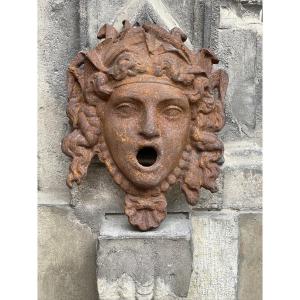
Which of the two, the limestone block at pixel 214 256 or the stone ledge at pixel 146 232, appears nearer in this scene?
the stone ledge at pixel 146 232

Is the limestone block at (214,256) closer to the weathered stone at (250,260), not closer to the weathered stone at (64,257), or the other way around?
the weathered stone at (250,260)

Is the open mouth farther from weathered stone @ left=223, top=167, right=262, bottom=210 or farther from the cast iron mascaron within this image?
weathered stone @ left=223, top=167, right=262, bottom=210

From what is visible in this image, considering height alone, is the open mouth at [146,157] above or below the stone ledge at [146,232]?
above

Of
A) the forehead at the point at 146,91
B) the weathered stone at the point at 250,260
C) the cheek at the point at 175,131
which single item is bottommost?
the weathered stone at the point at 250,260

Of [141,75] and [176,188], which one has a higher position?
[141,75]

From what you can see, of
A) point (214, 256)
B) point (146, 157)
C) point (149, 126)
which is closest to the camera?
point (149, 126)

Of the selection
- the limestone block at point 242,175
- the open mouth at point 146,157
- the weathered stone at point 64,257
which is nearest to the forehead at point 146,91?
the open mouth at point 146,157

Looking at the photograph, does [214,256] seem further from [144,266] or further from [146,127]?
[146,127]

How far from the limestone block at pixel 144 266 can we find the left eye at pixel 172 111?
0.91 feet

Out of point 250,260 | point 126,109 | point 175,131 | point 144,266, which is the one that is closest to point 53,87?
point 126,109

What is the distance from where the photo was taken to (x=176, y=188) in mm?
1431

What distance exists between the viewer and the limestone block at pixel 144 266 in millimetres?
1254

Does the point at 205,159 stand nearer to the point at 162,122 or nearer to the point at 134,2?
the point at 162,122

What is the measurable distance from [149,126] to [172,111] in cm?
8
